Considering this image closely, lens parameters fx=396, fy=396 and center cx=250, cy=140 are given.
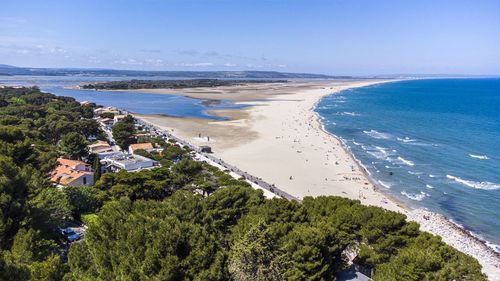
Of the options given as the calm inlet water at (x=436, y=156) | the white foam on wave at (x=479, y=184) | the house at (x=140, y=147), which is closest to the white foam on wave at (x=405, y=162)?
the calm inlet water at (x=436, y=156)

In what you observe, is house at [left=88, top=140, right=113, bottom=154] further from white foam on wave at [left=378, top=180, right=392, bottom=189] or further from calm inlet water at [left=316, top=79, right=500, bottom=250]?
calm inlet water at [left=316, top=79, right=500, bottom=250]

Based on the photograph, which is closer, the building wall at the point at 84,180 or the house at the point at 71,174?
the house at the point at 71,174

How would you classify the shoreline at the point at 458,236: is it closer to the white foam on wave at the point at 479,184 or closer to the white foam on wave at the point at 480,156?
the white foam on wave at the point at 479,184

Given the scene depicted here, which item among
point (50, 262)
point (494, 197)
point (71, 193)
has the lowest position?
point (494, 197)

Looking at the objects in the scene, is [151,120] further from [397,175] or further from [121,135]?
[397,175]

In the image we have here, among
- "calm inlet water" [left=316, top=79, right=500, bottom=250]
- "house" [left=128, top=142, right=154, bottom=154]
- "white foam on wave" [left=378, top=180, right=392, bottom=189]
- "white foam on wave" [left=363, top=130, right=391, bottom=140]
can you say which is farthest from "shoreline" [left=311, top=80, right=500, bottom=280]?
"white foam on wave" [left=363, top=130, right=391, bottom=140]

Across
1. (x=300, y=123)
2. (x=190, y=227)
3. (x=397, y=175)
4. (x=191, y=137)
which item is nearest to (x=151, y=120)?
(x=191, y=137)

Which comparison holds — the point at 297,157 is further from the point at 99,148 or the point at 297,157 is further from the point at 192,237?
the point at 192,237
